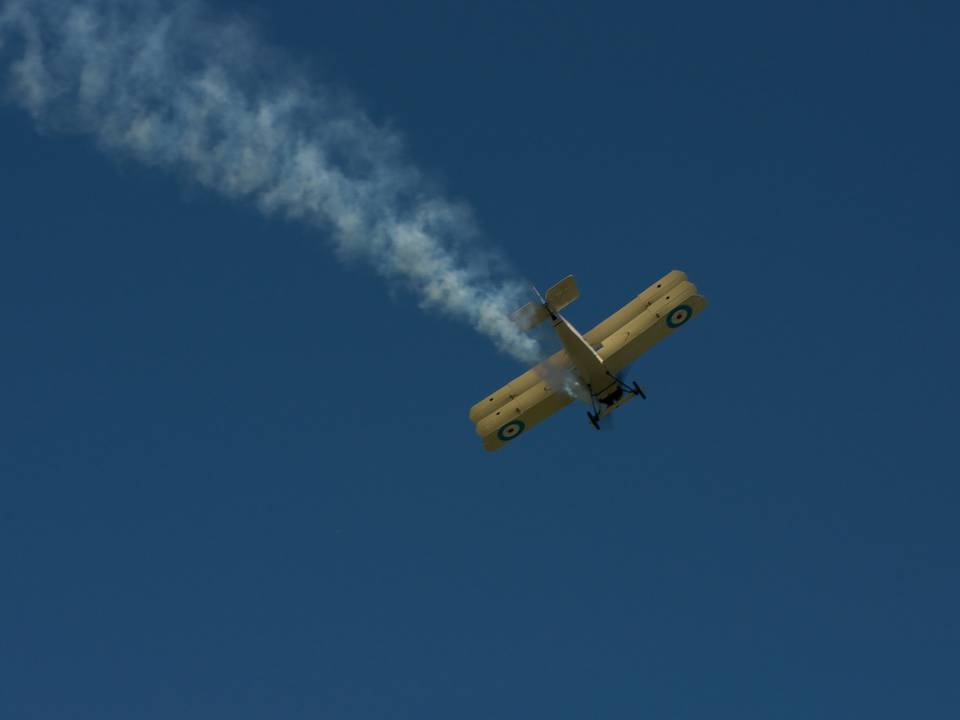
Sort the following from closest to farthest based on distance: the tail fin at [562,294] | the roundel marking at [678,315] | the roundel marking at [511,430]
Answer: the tail fin at [562,294]
the roundel marking at [678,315]
the roundel marking at [511,430]

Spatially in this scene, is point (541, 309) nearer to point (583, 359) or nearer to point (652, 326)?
point (583, 359)

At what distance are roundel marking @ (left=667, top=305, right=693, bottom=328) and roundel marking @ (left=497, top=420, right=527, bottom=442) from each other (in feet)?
21.0

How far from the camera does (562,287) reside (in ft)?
157

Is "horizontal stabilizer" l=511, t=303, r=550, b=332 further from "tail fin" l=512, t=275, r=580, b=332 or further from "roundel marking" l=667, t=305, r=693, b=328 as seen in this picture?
"roundel marking" l=667, t=305, r=693, b=328

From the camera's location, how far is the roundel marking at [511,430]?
50.6 m

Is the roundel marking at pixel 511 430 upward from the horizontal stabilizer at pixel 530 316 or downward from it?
downward

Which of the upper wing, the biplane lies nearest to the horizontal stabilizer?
the biplane

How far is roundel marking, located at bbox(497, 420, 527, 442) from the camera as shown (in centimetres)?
5062

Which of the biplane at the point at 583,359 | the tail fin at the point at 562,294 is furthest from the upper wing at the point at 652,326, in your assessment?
the tail fin at the point at 562,294

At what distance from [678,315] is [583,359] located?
3.97 m

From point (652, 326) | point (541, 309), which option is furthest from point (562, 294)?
point (652, 326)

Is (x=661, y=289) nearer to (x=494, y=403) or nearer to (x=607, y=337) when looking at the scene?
(x=607, y=337)

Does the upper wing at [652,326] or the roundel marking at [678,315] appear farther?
the roundel marking at [678,315]

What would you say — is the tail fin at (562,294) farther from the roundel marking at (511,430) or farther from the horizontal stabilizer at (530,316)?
the roundel marking at (511,430)
